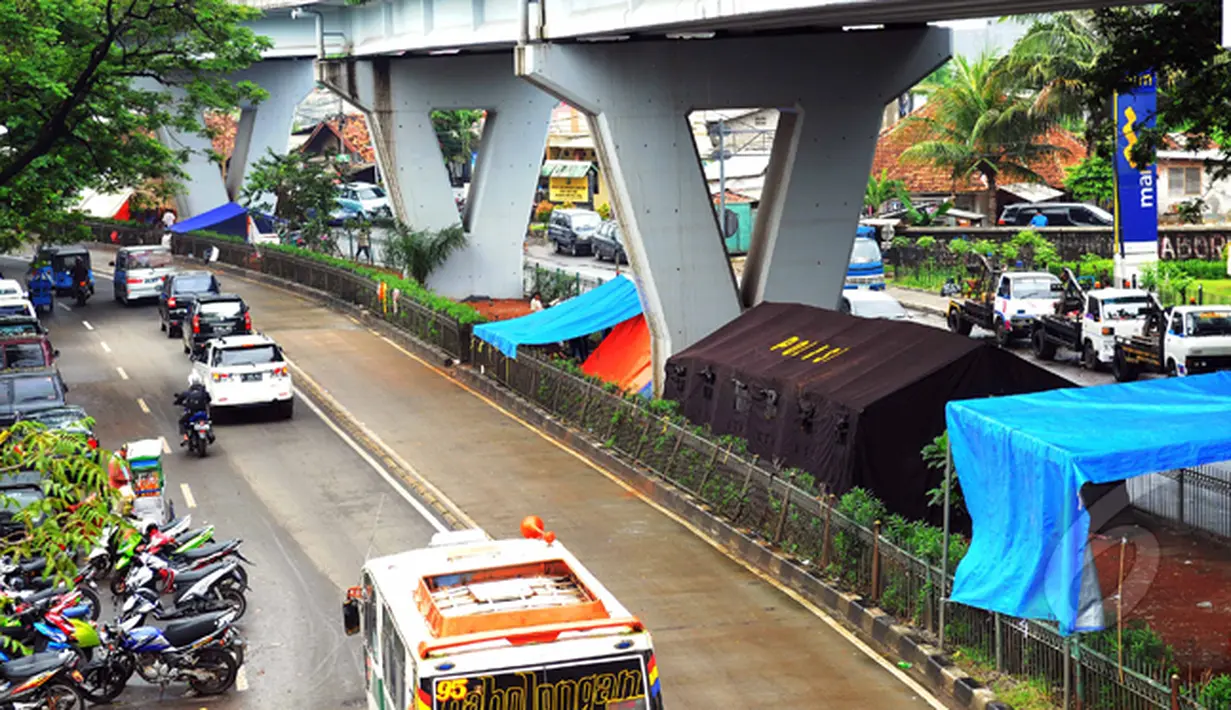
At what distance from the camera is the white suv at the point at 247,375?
29.7 meters

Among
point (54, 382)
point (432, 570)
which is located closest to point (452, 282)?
point (54, 382)

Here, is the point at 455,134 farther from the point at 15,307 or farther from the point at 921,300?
the point at 15,307

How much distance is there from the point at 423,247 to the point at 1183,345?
23336mm

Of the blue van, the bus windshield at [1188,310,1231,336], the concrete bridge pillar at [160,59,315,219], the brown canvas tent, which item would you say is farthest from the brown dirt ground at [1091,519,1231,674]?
the concrete bridge pillar at [160,59,315,219]

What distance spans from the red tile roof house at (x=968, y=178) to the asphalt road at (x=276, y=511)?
36564mm

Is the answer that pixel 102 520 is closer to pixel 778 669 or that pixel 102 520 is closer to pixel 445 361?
pixel 778 669

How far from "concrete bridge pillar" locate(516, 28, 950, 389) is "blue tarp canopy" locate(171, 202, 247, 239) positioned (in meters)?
33.9

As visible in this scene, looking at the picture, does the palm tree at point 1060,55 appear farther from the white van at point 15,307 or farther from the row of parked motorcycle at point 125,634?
the row of parked motorcycle at point 125,634

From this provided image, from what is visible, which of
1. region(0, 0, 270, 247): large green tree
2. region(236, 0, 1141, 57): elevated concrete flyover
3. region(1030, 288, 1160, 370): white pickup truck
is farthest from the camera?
region(1030, 288, 1160, 370): white pickup truck

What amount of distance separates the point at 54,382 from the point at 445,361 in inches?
405

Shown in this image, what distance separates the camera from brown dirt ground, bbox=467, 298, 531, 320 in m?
44.8

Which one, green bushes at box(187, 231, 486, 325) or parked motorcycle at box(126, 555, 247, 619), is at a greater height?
green bushes at box(187, 231, 486, 325)

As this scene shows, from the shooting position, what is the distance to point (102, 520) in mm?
9414

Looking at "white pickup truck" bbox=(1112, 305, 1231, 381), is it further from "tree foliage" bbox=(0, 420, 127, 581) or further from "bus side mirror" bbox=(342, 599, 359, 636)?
"tree foliage" bbox=(0, 420, 127, 581)
